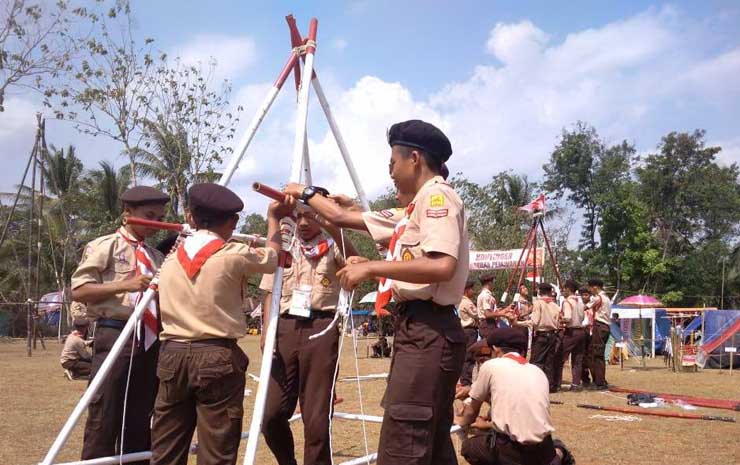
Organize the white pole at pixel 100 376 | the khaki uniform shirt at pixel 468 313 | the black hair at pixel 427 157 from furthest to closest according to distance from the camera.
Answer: the khaki uniform shirt at pixel 468 313
the white pole at pixel 100 376
the black hair at pixel 427 157

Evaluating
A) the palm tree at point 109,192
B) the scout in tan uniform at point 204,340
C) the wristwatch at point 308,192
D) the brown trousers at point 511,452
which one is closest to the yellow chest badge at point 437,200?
the wristwatch at point 308,192

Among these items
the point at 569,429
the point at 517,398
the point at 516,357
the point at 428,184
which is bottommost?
the point at 569,429

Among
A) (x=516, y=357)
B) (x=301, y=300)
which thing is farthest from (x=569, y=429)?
(x=301, y=300)

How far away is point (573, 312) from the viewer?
1409cm

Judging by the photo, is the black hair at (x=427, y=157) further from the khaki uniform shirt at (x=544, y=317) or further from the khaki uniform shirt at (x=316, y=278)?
the khaki uniform shirt at (x=544, y=317)

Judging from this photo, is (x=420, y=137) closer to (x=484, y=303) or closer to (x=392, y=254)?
(x=392, y=254)

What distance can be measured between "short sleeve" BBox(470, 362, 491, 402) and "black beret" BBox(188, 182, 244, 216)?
2403mm

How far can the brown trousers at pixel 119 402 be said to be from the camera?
462cm

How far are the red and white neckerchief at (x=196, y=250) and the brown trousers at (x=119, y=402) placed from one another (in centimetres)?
110

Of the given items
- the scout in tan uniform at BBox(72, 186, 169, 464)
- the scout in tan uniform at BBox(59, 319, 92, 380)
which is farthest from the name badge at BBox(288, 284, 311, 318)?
the scout in tan uniform at BBox(59, 319, 92, 380)

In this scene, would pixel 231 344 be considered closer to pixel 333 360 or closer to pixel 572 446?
pixel 333 360

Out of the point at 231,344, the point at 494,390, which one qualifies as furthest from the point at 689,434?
the point at 231,344

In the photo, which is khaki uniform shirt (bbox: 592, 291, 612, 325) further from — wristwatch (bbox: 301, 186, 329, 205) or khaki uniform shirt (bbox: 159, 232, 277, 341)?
khaki uniform shirt (bbox: 159, 232, 277, 341)

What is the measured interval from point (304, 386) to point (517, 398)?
1560mm
